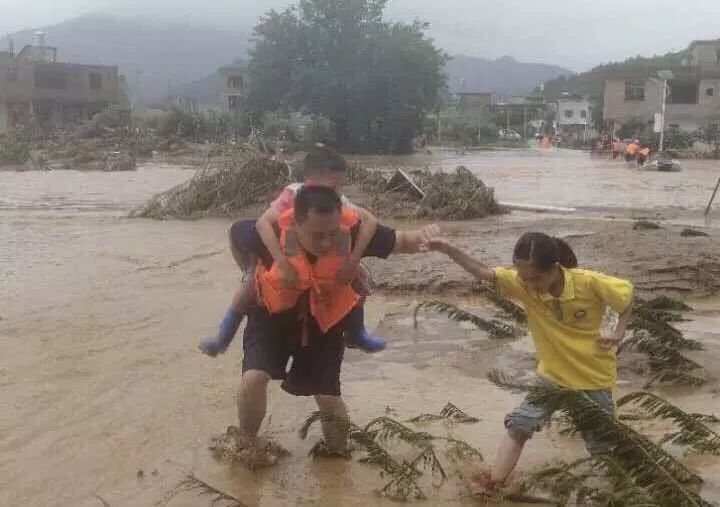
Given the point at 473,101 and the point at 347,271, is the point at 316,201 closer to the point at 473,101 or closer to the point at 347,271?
the point at 347,271

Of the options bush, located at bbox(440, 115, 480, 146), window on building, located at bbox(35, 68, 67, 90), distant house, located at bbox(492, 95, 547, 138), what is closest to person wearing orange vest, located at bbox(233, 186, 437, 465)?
window on building, located at bbox(35, 68, 67, 90)

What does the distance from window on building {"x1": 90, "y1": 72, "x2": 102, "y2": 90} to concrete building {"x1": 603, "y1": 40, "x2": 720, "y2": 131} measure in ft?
Result: 121

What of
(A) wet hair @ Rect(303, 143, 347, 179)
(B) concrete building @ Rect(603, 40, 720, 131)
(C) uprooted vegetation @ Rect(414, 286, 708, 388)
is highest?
(B) concrete building @ Rect(603, 40, 720, 131)

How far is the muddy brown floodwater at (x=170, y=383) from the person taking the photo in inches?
172

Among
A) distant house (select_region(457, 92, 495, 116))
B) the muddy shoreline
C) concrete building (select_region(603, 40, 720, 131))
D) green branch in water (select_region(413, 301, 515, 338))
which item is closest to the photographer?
green branch in water (select_region(413, 301, 515, 338))

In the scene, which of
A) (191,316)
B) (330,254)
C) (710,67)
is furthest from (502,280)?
(710,67)

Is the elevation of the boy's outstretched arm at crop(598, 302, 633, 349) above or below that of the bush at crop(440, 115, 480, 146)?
above

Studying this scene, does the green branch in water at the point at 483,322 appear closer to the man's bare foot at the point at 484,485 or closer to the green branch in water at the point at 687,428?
the man's bare foot at the point at 484,485

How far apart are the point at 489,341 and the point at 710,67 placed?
64.4 metres

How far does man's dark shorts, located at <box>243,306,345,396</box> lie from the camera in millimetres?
4324

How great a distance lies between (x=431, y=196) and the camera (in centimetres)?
1666

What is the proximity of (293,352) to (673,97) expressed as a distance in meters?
63.1

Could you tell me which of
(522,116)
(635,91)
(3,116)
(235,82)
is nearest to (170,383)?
(3,116)

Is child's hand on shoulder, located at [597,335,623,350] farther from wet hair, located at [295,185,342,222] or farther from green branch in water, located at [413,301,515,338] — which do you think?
green branch in water, located at [413,301,515,338]
